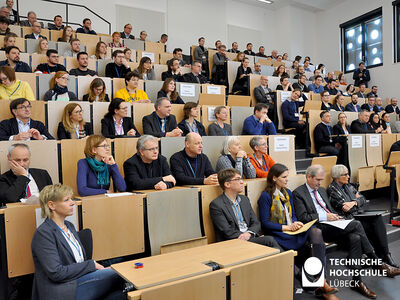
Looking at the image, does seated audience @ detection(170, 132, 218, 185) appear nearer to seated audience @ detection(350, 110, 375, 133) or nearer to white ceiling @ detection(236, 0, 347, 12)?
seated audience @ detection(350, 110, 375, 133)

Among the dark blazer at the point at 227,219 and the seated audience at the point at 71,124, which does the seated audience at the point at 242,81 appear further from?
the dark blazer at the point at 227,219

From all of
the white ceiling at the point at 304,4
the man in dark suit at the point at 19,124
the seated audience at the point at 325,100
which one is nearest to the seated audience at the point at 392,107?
the seated audience at the point at 325,100

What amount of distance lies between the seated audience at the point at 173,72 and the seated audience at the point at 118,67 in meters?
0.66

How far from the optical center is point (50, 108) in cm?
342

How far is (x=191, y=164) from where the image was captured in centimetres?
311

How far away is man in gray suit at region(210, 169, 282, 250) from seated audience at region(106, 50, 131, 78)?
3.22 meters

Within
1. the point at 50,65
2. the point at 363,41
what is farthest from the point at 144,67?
the point at 363,41

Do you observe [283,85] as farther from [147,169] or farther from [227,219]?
[227,219]

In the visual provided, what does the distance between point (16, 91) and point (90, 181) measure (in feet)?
5.73

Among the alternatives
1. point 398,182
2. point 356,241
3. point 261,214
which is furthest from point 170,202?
point 398,182

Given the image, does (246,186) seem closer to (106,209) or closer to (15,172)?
(106,209)

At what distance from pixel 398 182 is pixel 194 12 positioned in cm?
850

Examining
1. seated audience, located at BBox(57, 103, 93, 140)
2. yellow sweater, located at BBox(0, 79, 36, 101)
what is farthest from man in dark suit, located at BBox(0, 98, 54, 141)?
yellow sweater, located at BBox(0, 79, 36, 101)

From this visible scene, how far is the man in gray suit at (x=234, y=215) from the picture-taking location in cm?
245
